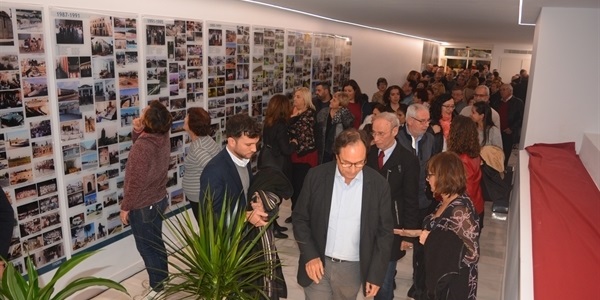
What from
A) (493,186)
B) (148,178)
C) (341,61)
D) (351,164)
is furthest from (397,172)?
(341,61)

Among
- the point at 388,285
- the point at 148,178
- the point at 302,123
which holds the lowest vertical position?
the point at 388,285

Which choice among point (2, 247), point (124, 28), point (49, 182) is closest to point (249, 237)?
point (2, 247)

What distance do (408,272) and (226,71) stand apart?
3.06m

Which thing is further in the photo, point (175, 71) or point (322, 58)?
point (322, 58)

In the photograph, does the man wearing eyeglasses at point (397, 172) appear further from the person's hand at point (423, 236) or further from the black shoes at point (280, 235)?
the black shoes at point (280, 235)

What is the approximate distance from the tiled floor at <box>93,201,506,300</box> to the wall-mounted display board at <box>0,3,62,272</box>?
88 cm

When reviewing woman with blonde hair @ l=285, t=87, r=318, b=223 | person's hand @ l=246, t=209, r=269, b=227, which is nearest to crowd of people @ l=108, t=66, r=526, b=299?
person's hand @ l=246, t=209, r=269, b=227

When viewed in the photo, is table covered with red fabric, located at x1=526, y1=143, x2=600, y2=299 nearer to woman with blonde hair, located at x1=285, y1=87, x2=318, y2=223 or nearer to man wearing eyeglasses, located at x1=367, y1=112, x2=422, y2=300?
man wearing eyeglasses, located at x1=367, y1=112, x2=422, y2=300

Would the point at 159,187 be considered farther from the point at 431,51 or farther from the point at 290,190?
the point at 431,51

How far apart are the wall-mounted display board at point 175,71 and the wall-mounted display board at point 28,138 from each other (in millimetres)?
1097

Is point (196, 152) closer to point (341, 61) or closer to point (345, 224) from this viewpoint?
point (345, 224)

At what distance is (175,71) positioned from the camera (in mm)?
4703

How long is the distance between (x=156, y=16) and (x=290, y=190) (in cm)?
250

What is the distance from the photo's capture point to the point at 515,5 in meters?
4.67
